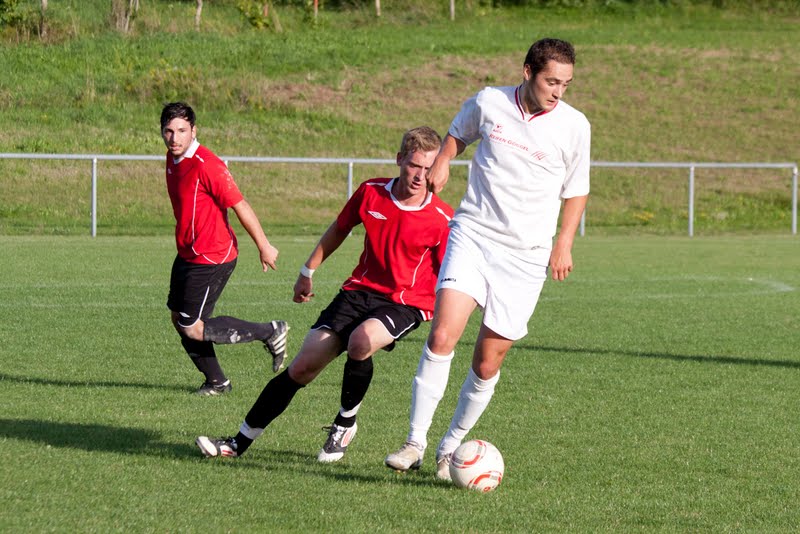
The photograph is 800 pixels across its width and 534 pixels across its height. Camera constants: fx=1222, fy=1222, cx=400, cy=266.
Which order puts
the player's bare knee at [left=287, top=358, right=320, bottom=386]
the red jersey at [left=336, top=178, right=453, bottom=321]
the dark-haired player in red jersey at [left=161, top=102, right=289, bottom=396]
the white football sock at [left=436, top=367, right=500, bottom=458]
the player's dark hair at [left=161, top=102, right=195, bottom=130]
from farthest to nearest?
the dark-haired player in red jersey at [left=161, top=102, right=289, bottom=396]
the player's dark hair at [left=161, top=102, right=195, bottom=130]
the red jersey at [left=336, top=178, right=453, bottom=321]
the player's bare knee at [left=287, top=358, right=320, bottom=386]
the white football sock at [left=436, top=367, right=500, bottom=458]

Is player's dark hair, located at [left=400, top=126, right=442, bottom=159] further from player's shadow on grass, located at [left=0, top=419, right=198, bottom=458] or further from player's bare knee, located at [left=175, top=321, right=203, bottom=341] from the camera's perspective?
player's bare knee, located at [left=175, top=321, right=203, bottom=341]

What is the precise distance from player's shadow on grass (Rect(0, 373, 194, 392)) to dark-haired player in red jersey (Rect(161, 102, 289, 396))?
29 centimetres

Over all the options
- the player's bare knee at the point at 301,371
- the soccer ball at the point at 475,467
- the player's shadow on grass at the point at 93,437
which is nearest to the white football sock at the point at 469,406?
the soccer ball at the point at 475,467

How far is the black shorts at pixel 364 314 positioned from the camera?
5.64 meters

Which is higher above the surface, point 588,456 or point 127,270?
point 588,456

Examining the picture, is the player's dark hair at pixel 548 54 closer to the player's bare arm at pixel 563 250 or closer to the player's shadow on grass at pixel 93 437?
the player's bare arm at pixel 563 250

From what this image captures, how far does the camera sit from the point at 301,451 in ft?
19.6

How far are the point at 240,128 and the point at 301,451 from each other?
24717mm

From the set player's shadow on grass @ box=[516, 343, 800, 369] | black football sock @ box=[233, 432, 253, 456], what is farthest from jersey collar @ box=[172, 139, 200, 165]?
player's shadow on grass @ box=[516, 343, 800, 369]

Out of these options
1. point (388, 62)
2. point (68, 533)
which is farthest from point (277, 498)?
point (388, 62)

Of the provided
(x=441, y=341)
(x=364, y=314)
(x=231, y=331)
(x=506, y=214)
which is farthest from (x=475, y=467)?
(x=231, y=331)

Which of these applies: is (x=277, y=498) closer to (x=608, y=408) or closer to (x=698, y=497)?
(x=698, y=497)

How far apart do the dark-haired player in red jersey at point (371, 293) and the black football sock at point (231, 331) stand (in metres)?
1.99

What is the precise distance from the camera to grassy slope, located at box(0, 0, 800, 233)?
25.4m
